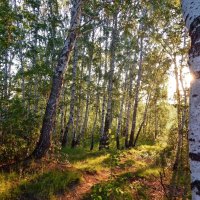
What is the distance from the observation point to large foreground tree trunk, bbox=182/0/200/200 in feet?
6.06

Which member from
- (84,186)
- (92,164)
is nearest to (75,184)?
(84,186)

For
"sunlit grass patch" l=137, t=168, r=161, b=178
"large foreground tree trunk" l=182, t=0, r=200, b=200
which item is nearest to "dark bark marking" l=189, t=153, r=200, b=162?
"large foreground tree trunk" l=182, t=0, r=200, b=200

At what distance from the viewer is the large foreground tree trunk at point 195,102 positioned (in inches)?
72.7

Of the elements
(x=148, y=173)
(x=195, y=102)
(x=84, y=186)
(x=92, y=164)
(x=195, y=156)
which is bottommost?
(x=148, y=173)

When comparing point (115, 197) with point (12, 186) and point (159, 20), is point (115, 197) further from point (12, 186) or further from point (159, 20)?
point (159, 20)

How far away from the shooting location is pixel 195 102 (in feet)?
6.22

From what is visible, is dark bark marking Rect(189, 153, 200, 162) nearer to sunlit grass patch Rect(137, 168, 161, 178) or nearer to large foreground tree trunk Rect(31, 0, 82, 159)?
large foreground tree trunk Rect(31, 0, 82, 159)

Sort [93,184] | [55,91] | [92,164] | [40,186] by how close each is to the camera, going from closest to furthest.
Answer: [40,186] < [93,184] < [55,91] < [92,164]

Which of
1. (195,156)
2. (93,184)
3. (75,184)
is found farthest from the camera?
(93,184)

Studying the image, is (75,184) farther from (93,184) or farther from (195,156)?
(195,156)

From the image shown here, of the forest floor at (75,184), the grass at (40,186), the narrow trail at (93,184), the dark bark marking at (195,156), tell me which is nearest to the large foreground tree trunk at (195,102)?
the dark bark marking at (195,156)

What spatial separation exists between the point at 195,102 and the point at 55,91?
25.9 feet

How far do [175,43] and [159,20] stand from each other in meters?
3.97

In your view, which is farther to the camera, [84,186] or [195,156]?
[84,186]
